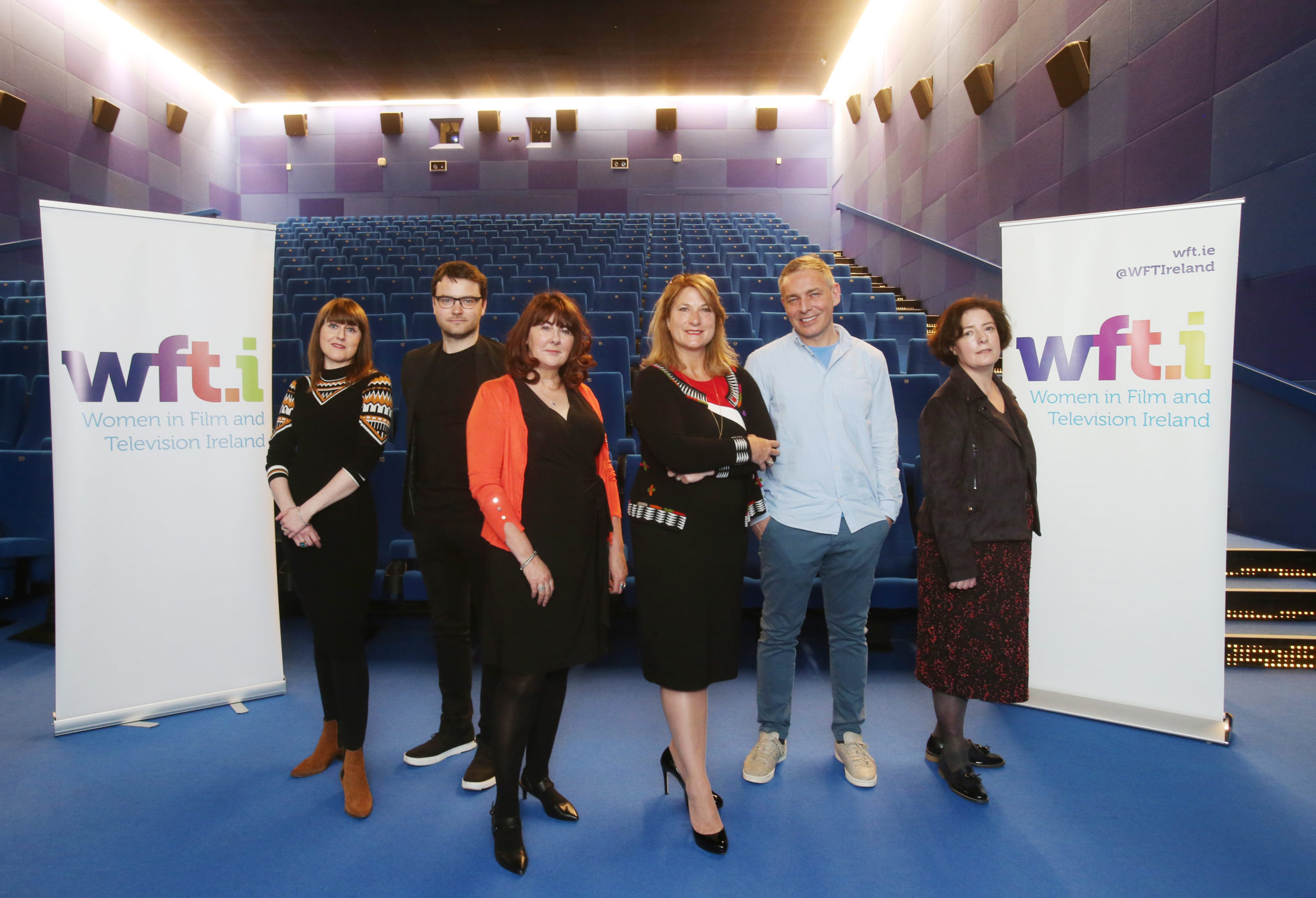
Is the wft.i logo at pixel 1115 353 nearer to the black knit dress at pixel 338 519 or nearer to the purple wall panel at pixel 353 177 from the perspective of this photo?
the black knit dress at pixel 338 519

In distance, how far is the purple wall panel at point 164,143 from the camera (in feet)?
28.8

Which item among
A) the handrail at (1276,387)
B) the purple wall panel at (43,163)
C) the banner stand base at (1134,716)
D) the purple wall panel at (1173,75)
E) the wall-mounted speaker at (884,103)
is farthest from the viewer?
the wall-mounted speaker at (884,103)

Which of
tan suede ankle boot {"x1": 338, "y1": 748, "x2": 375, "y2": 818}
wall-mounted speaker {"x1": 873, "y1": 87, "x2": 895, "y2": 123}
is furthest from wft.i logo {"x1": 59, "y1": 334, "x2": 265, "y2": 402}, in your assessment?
wall-mounted speaker {"x1": 873, "y1": 87, "x2": 895, "y2": 123}

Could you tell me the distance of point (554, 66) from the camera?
31.1ft

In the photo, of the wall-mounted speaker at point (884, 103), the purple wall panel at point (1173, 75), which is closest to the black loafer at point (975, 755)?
the purple wall panel at point (1173, 75)

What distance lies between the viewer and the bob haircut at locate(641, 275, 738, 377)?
1361mm

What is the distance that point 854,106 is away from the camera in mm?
8805

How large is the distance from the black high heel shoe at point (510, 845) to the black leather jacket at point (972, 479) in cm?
105

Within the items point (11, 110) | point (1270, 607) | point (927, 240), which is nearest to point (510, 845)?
point (1270, 607)

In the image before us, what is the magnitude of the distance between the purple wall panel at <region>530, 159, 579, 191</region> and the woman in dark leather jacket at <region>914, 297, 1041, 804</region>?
32.3 ft

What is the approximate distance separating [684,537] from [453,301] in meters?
0.79

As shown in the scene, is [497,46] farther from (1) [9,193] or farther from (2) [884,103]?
(1) [9,193]

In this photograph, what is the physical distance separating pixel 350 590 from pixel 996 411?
1.51m

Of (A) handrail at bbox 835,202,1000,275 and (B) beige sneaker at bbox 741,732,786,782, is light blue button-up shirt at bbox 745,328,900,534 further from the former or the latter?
(A) handrail at bbox 835,202,1000,275
